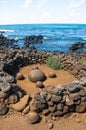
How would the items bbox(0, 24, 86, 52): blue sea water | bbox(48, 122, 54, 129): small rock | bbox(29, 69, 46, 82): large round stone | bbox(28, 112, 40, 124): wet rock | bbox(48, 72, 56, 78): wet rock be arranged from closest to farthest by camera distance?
bbox(48, 122, 54, 129): small rock
bbox(28, 112, 40, 124): wet rock
bbox(29, 69, 46, 82): large round stone
bbox(48, 72, 56, 78): wet rock
bbox(0, 24, 86, 52): blue sea water

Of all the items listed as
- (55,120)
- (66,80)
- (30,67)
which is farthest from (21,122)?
(30,67)

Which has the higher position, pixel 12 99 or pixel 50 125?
pixel 12 99

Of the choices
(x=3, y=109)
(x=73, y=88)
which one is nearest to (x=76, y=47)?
(x=73, y=88)

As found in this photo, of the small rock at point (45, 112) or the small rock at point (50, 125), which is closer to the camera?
the small rock at point (50, 125)

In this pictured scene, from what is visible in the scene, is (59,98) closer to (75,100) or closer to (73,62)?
(75,100)

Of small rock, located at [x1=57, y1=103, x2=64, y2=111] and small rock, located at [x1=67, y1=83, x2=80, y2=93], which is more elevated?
small rock, located at [x1=67, y1=83, x2=80, y2=93]

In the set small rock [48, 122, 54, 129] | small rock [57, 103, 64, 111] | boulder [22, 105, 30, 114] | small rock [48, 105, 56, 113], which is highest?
small rock [57, 103, 64, 111]

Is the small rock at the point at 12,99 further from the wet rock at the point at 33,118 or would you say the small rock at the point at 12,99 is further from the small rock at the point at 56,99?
the small rock at the point at 56,99

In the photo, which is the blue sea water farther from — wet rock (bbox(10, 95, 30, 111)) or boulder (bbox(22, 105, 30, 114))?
boulder (bbox(22, 105, 30, 114))

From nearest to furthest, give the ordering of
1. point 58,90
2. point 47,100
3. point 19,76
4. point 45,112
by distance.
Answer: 1. point 45,112
2. point 47,100
3. point 58,90
4. point 19,76

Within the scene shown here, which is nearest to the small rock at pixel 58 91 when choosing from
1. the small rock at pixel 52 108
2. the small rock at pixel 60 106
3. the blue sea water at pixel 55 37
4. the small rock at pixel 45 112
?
the small rock at pixel 60 106

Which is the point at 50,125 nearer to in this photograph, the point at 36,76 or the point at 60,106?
the point at 60,106

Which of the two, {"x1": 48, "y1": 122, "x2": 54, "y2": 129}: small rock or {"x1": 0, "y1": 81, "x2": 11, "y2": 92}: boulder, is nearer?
{"x1": 48, "y1": 122, "x2": 54, "y2": 129}: small rock

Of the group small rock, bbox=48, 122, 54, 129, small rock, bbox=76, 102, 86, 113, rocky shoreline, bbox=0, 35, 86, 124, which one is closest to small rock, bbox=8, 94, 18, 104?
rocky shoreline, bbox=0, 35, 86, 124
